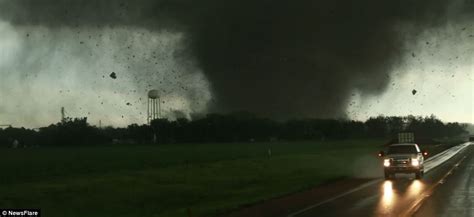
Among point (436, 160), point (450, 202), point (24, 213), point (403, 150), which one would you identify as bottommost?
point (450, 202)

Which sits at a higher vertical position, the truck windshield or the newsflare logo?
the truck windshield

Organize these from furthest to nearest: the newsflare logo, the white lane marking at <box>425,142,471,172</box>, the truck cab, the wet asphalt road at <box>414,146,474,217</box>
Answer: the white lane marking at <box>425,142,471,172</box> < the truck cab < the wet asphalt road at <box>414,146,474,217</box> < the newsflare logo

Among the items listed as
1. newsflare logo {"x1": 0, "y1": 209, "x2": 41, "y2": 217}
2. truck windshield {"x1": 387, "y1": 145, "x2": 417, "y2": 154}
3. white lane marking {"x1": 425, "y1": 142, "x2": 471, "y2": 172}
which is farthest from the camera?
white lane marking {"x1": 425, "y1": 142, "x2": 471, "y2": 172}

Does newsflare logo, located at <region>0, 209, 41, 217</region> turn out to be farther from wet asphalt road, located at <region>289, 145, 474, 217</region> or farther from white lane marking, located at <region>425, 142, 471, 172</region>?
white lane marking, located at <region>425, 142, 471, 172</region>

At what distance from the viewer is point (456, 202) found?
18.2 metres

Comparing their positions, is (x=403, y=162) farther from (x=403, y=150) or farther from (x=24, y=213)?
(x=24, y=213)

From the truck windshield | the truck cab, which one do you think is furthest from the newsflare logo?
the truck windshield

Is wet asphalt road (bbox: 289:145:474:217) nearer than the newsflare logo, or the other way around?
the newsflare logo

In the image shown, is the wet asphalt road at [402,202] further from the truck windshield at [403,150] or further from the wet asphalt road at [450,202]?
the truck windshield at [403,150]

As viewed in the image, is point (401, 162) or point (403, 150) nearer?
point (401, 162)

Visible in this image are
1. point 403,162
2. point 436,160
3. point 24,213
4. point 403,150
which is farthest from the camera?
point 436,160

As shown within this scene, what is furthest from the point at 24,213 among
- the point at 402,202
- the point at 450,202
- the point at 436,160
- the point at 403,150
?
the point at 436,160

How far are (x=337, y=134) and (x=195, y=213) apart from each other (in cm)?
18137

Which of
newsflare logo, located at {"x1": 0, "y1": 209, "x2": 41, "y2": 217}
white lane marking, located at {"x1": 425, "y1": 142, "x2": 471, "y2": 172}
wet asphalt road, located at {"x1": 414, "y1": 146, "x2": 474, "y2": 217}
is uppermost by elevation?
newsflare logo, located at {"x1": 0, "y1": 209, "x2": 41, "y2": 217}
